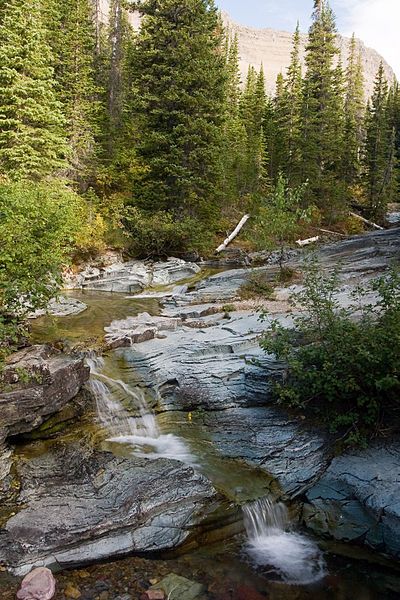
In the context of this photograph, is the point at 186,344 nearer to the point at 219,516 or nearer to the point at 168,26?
the point at 219,516

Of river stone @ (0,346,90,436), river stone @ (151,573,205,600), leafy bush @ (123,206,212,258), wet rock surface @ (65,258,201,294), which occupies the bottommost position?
river stone @ (151,573,205,600)

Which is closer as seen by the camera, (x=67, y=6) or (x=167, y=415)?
(x=167, y=415)

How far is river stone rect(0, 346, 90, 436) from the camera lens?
6.91 meters

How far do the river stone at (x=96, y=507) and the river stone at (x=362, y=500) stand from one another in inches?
60.6

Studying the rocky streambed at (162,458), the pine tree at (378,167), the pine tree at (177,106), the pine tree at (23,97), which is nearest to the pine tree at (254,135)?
the pine tree at (378,167)

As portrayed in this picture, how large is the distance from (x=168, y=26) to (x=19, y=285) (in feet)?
65.4

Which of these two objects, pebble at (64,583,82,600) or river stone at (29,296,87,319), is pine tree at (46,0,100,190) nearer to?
river stone at (29,296,87,319)

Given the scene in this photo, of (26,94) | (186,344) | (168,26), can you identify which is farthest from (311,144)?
(186,344)

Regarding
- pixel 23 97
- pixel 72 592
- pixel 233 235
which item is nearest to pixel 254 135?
pixel 233 235

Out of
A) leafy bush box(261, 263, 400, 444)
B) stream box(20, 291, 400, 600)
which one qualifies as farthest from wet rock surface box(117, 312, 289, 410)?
leafy bush box(261, 263, 400, 444)

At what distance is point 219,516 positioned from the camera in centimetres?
612

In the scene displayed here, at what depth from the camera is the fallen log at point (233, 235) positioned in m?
27.1

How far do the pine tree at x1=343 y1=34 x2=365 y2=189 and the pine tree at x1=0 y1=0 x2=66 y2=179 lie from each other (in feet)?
91.9

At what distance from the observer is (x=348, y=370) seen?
7.21m
